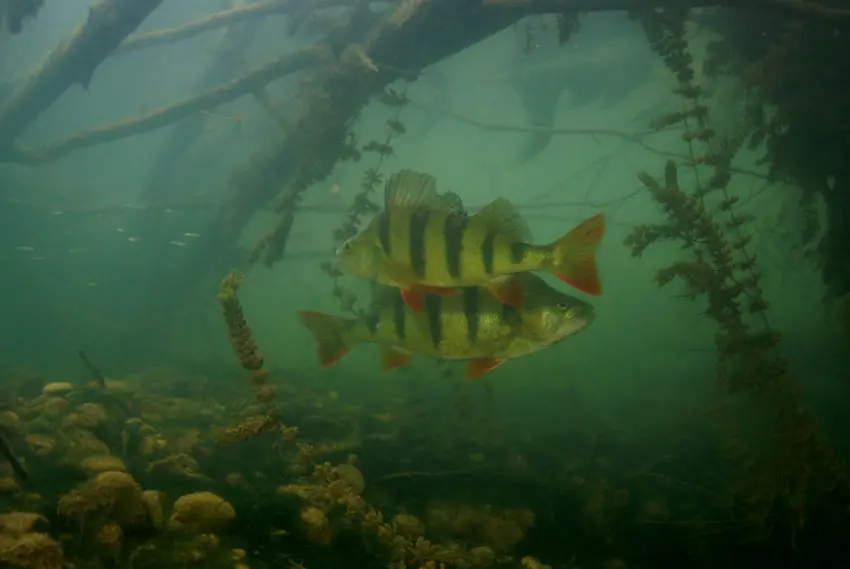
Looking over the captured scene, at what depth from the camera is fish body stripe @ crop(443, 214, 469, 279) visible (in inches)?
130

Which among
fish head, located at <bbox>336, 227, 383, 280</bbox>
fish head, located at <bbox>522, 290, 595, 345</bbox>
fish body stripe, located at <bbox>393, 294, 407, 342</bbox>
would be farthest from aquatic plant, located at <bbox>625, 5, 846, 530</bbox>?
fish head, located at <bbox>336, 227, 383, 280</bbox>

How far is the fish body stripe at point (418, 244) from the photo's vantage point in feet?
11.1

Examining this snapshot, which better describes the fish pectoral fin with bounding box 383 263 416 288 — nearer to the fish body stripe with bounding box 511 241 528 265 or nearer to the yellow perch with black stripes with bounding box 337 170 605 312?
the yellow perch with black stripes with bounding box 337 170 605 312

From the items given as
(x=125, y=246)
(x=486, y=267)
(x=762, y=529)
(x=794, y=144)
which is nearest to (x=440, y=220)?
(x=486, y=267)

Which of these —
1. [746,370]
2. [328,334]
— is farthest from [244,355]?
[746,370]

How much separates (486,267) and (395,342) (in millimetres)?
884

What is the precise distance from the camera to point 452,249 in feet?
10.9

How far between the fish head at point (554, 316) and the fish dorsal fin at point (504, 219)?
1.36 feet

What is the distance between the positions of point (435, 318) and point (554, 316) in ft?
2.42

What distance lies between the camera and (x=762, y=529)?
3926mm

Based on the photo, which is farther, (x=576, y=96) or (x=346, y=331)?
(x=576, y=96)

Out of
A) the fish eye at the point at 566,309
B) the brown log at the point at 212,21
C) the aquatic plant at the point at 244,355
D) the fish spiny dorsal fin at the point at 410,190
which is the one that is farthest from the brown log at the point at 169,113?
the aquatic plant at the point at 244,355

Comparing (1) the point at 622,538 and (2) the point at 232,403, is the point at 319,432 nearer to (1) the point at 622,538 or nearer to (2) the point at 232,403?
(2) the point at 232,403

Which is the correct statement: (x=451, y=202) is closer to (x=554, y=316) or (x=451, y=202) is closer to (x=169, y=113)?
(x=554, y=316)
